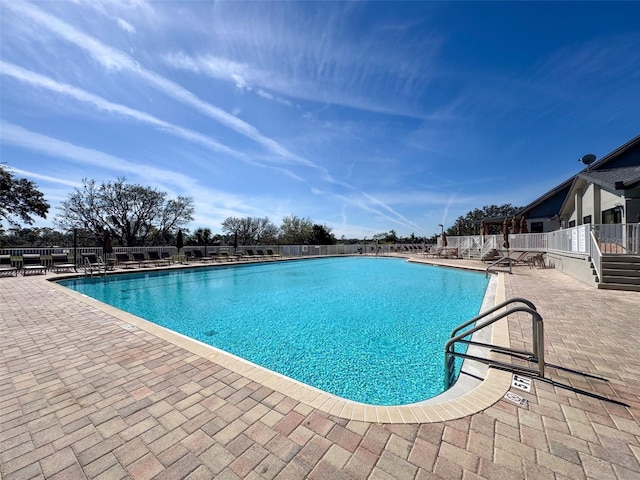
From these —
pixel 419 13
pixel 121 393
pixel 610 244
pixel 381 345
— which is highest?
pixel 419 13

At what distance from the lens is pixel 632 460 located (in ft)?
5.02

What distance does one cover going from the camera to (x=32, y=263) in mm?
12016

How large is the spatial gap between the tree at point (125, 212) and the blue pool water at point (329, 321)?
62.8ft

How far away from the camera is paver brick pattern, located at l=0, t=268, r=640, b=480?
149 cm

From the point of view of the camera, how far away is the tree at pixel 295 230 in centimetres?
3638

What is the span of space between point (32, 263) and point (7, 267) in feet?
4.83

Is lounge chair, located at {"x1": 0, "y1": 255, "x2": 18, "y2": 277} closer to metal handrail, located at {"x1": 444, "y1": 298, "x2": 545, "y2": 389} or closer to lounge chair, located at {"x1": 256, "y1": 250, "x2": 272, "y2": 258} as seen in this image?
lounge chair, located at {"x1": 256, "y1": 250, "x2": 272, "y2": 258}

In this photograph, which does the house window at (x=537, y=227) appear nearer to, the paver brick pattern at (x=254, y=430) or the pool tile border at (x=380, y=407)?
the paver brick pattern at (x=254, y=430)

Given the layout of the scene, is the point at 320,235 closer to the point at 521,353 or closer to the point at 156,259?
the point at 156,259

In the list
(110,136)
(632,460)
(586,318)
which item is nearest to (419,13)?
(586,318)

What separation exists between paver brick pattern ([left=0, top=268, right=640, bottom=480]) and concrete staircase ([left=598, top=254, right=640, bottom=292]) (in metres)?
5.51

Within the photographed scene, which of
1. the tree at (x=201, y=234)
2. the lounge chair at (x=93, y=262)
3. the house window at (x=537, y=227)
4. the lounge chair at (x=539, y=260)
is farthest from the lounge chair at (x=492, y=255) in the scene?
the tree at (x=201, y=234)

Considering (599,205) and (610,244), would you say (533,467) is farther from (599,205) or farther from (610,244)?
(599,205)

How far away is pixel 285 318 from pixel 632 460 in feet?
→ 17.9
